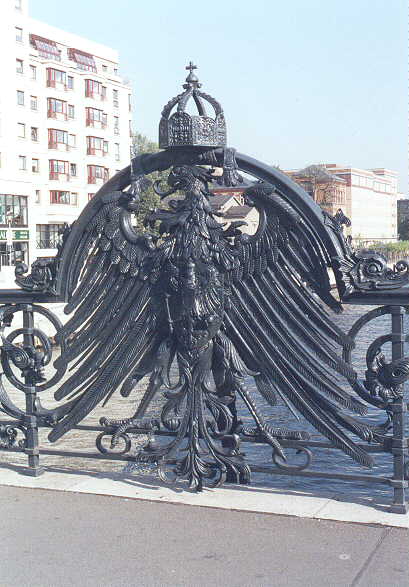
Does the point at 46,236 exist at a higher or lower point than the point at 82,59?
lower

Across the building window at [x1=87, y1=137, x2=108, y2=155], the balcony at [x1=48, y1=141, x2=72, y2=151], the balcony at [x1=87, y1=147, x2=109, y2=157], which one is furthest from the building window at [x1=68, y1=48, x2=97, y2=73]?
the balcony at [x1=48, y1=141, x2=72, y2=151]

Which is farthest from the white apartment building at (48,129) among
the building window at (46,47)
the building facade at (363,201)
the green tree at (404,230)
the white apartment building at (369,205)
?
the green tree at (404,230)

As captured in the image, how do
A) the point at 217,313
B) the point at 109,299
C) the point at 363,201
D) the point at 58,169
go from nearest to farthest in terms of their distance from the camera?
the point at 217,313 → the point at 109,299 → the point at 58,169 → the point at 363,201

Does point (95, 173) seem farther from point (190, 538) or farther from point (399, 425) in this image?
point (190, 538)

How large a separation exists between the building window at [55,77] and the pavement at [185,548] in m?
56.7

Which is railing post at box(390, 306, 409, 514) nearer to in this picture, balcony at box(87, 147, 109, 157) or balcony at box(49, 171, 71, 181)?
balcony at box(49, 171, 71, 181)

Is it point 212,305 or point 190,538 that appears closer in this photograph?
point 190,538

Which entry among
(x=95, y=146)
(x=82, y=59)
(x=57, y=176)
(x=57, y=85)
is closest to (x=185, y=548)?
(x=57, y=176)

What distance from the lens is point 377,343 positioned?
5.73 meters

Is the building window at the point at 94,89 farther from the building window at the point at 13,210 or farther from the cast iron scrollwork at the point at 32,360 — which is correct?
the cast iron scrollwork at the point at 32,360

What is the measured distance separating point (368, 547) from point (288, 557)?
47 centimetres

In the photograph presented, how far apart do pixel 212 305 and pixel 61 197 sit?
56.4 m

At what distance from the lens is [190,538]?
5219mm

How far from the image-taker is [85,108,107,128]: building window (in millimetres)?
63562
